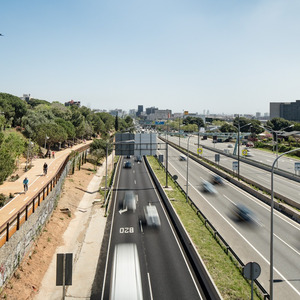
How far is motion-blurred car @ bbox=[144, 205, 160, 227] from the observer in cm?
3009

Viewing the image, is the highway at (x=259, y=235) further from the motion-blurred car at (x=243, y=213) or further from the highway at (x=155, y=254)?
the highway at (x=155, y=254)

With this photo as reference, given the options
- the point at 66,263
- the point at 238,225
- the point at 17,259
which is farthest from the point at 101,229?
the point at 66,263

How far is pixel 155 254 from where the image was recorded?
74.8 ft

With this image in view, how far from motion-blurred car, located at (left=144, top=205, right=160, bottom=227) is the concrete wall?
1102cm

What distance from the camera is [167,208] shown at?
1416 inches

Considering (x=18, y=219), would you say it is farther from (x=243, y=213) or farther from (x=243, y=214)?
(x=243, y=213)

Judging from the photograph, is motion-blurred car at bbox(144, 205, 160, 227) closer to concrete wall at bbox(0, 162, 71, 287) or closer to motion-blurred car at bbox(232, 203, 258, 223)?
motion-blurred car at bbox(232, 203, 258, 223)

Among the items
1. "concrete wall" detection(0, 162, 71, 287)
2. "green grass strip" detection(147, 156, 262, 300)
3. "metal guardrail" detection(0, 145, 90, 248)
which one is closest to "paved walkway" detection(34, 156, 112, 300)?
"concrete wall" detection(0, 162, 71, 287)

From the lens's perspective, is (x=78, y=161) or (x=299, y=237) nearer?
(x=299, y=237)

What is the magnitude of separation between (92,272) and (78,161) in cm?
4555

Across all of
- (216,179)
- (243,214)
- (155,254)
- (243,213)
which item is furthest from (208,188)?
(155,254)

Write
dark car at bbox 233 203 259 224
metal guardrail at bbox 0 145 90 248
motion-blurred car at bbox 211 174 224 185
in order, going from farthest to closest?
motion-blurred car at bbox 211 174 224 185 → dark car at bbox 233 203 259 224 → metal guardrail at bbox 0 145 90 248

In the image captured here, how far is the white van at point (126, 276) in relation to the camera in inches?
647

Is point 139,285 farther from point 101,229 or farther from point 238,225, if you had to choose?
point 238,225
